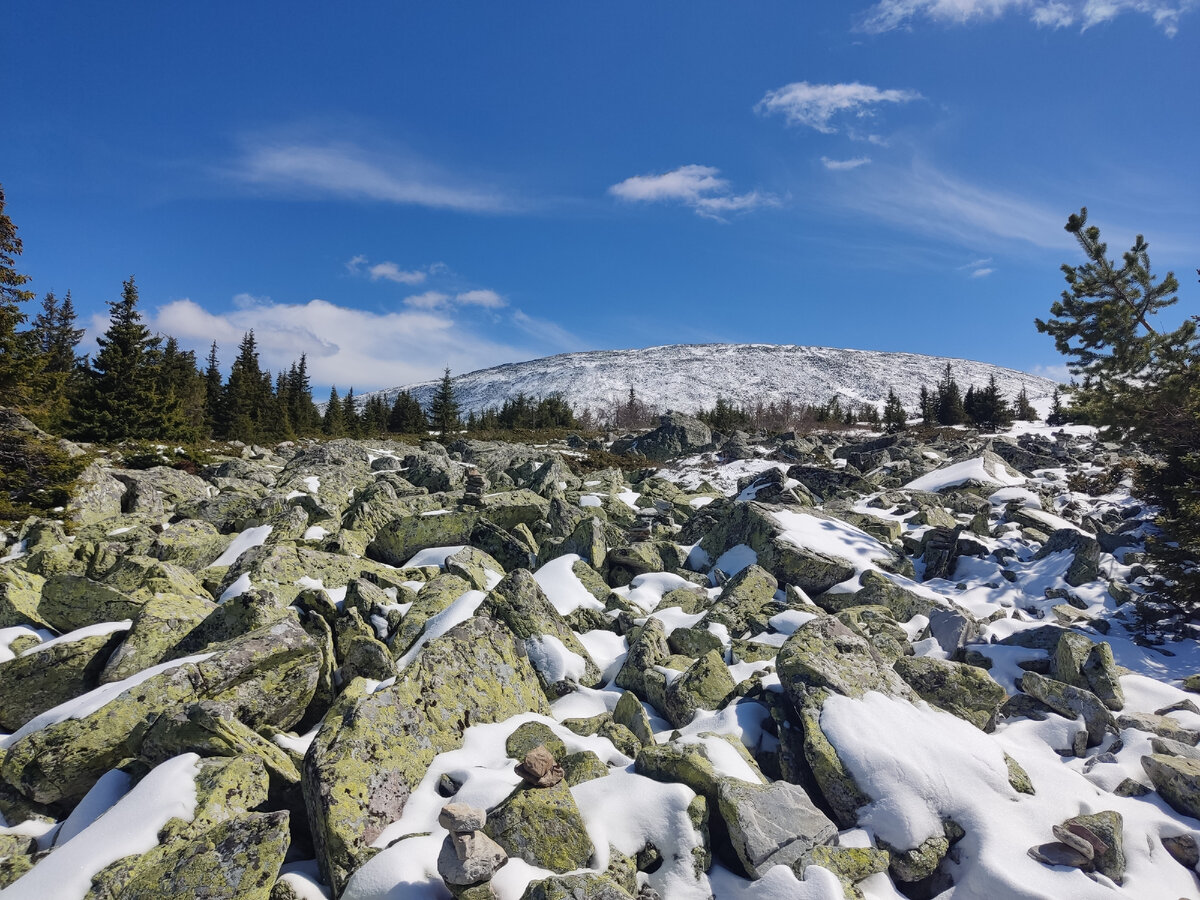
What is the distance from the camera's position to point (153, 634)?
6.30 m

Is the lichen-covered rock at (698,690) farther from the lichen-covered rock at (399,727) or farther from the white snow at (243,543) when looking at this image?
the white snow at (243,543)

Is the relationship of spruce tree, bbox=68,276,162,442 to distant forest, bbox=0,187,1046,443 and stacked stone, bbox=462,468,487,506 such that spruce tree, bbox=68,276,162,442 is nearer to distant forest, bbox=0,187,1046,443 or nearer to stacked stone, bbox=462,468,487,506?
distant forest, bbox=0,187,1046,443

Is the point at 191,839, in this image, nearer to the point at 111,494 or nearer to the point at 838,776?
the point at 838,776

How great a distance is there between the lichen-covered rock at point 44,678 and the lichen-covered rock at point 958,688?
9.41 metres

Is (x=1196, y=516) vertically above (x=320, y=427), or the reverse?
(x=320, y=427)

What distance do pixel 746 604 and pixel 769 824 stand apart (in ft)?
16.4

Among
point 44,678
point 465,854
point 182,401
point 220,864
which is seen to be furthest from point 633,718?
point 182,401

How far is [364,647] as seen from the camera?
6.39 metres

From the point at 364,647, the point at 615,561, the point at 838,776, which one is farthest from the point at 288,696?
the point at 615,561

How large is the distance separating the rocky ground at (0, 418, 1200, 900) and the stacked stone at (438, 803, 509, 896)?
0.06 ft

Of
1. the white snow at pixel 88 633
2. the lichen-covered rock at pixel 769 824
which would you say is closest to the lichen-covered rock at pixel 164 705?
the white snow at pixel 88 633

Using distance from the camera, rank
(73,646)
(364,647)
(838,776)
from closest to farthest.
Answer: (838,776) < (73,646) < (364,647)

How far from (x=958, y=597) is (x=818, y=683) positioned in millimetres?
6786

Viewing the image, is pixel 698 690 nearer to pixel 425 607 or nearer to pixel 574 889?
pixel 574 889
